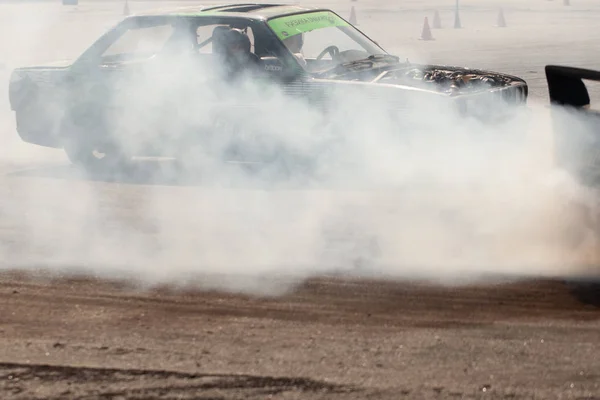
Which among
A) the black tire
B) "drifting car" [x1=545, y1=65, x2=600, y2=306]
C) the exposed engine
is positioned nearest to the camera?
the black tire

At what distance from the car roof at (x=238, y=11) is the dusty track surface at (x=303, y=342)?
11.7 feet

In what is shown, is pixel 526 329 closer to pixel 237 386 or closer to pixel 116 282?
pixel 237 386

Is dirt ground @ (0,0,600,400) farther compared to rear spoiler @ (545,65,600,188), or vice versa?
rear spoiler @ (545,65,600,188)

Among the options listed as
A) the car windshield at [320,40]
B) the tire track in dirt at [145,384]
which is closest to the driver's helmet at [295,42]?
the car windshield at [320,40]

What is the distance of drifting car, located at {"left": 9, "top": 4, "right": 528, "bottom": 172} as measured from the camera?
7.84 m

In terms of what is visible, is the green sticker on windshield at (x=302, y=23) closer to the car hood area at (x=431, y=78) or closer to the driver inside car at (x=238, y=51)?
the driver inside car at (x=238, y=51)

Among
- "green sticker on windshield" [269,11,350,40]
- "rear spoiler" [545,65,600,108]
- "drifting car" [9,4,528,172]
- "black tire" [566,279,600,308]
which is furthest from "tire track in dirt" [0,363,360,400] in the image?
"green sticker on windshield" [269,11,350,40]

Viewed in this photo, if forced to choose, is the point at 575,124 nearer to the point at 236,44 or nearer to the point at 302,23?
the point at 236,44

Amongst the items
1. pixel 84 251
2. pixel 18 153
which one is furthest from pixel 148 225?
pixel 18 153

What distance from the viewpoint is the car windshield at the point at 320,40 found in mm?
8180

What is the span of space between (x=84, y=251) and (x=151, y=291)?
99 cm

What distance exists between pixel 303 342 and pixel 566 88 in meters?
1.93

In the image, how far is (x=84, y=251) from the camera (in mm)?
6020

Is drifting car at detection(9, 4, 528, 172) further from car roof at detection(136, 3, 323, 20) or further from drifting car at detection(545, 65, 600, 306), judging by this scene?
drifting car at detection(545, 65, 600, 306)
